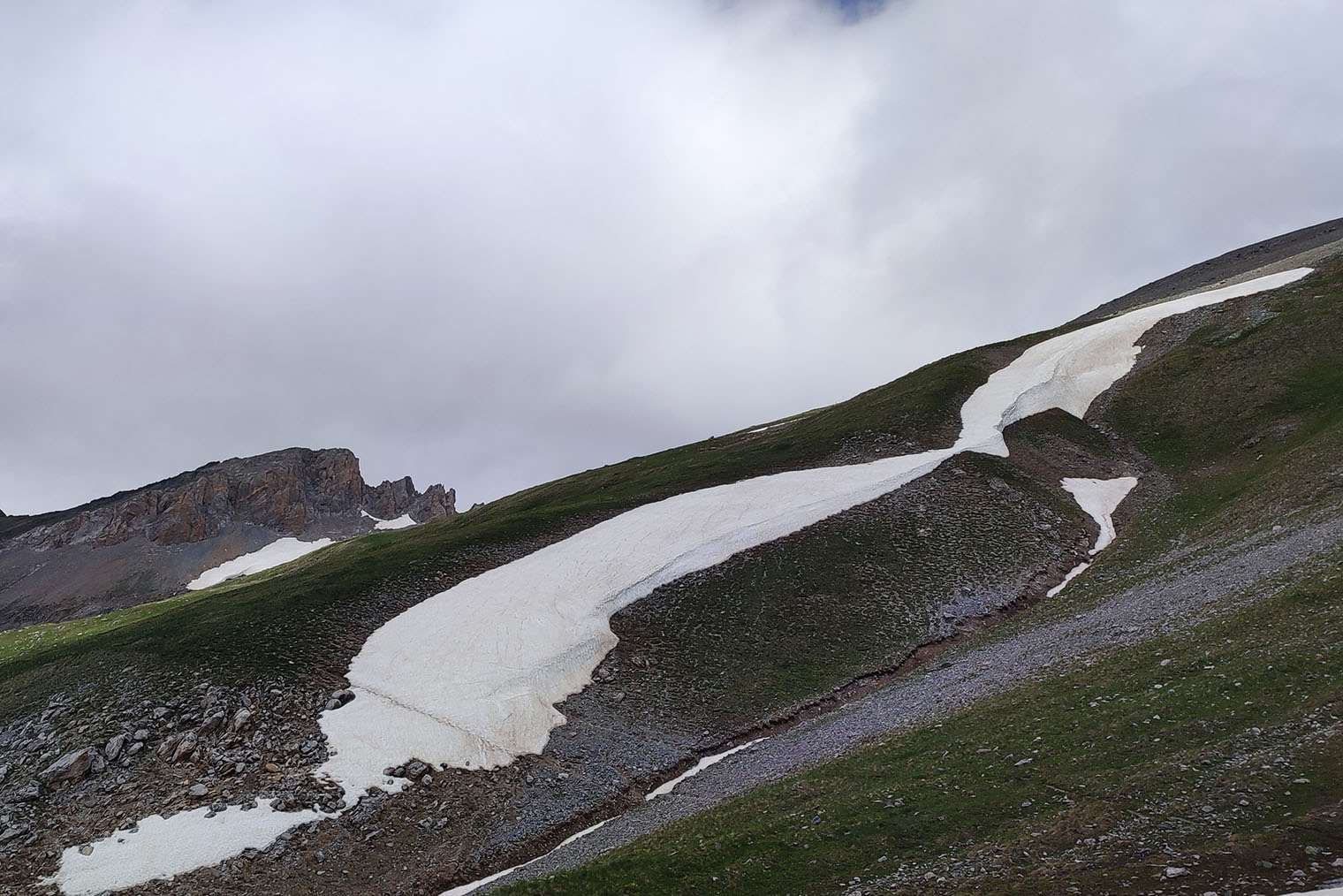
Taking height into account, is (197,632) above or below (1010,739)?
above

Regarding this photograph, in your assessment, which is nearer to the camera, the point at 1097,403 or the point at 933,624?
the point at 933,624

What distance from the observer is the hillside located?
1580 centimetres

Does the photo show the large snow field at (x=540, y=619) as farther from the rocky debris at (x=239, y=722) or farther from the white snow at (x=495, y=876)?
the white snow at (x=495, y=876)

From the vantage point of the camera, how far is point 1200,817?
44.0 ft

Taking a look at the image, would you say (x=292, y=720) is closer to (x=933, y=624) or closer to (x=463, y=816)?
(x=463, y=816)

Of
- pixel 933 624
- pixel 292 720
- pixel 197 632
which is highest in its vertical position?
pixel 197 632

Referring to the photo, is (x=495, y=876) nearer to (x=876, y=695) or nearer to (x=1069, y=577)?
(x=876, y=695)

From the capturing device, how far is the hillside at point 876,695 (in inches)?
622

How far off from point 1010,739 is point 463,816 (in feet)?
64.3

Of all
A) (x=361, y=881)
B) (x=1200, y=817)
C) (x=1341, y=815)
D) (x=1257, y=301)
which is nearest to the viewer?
(x=1341, y=815)

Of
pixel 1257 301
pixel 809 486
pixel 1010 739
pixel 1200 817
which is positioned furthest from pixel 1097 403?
pixel 1200 817

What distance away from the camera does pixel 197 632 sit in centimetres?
3891

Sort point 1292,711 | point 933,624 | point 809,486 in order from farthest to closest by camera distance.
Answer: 1. point 809,486
2. point 933,624
3. point 1292,711

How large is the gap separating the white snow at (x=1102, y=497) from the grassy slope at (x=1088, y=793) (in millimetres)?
23475
